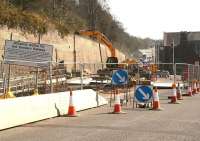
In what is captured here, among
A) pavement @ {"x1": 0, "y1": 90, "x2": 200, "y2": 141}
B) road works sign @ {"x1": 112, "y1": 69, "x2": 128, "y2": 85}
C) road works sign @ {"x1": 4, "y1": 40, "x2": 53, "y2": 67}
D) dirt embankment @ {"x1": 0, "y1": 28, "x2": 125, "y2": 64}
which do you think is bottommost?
pavement @ {"x1": 0, "y1": 90, "x2": 200, "y2": 141}

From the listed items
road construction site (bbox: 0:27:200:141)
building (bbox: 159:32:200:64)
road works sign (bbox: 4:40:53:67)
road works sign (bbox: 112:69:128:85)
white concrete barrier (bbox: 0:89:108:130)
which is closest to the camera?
road construction site (bbox: 0:27:200:141)

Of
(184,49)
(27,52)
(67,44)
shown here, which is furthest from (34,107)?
(184,49)

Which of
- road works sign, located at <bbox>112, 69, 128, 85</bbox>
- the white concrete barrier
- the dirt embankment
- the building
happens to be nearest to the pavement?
the white concrete barrier

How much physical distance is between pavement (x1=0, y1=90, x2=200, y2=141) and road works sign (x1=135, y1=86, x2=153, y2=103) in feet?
5.93

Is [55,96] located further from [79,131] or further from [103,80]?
[103,80]

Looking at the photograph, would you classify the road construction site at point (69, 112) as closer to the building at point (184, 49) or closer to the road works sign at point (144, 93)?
the road works sign at point (144, 93)

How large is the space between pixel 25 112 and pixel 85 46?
2202 inches

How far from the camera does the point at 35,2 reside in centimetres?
6544

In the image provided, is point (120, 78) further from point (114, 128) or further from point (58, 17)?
point (58, 17)

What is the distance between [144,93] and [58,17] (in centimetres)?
5232

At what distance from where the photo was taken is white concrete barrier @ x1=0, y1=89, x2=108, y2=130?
14.2 m

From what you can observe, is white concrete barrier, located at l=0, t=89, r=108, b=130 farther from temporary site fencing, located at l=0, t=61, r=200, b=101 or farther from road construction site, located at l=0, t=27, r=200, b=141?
temporary site fencing, located at l=0, t=61, r=200, b=101

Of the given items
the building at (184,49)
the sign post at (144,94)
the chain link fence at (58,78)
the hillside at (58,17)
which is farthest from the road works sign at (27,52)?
the building at (184,49)

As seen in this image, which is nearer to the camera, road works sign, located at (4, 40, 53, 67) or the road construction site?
the road construction site
